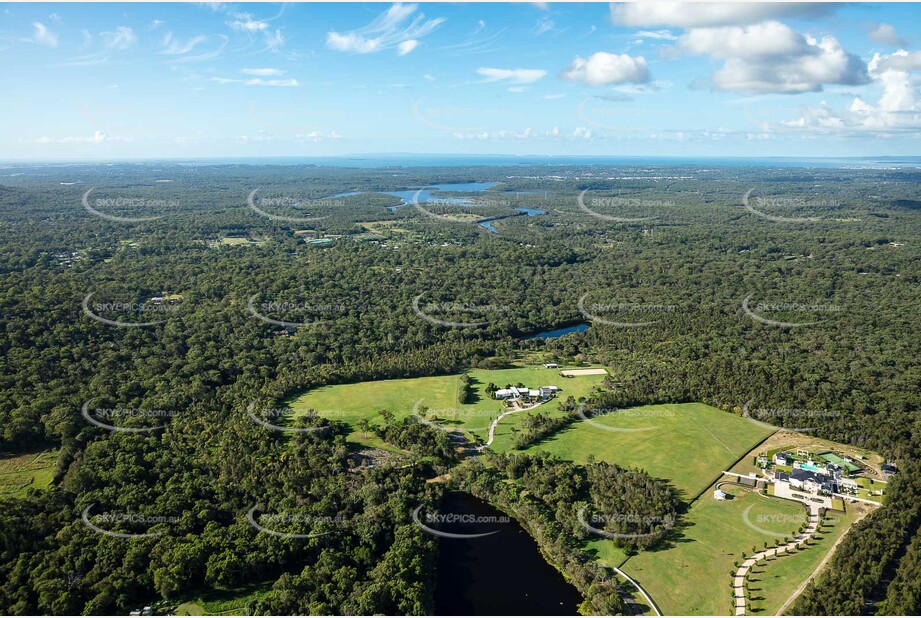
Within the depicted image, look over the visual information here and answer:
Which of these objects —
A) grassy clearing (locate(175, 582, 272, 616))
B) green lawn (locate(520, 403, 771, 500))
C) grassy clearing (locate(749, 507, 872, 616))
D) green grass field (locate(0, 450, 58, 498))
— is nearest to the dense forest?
grassy clearing (locate(175, 582, 272, 616))

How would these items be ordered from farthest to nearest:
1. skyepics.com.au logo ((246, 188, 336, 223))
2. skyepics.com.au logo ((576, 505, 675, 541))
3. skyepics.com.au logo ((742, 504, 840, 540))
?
1. skyepics.com.au logo ((246, 188, 336, 223))
2. skyepics.com.au logo ((742, 504, 840, 540))
3. skyepics.com.au logo ((576, 505, 675, 541))

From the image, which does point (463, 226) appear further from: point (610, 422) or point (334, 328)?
point (610, 422)

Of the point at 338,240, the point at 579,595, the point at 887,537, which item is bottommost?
the point at 579,595

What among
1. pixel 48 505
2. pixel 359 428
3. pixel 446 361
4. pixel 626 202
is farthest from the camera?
pixel 626 202

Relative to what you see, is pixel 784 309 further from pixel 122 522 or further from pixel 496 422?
pixel 122 522

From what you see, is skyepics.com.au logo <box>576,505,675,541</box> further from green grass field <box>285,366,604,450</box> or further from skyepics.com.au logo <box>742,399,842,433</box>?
skyepics.com.au logo <box>742,399,842,433</box>

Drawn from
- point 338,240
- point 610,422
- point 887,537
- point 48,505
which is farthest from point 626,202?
Answer: point 48,505

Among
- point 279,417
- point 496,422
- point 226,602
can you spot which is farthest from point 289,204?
point 226,602
